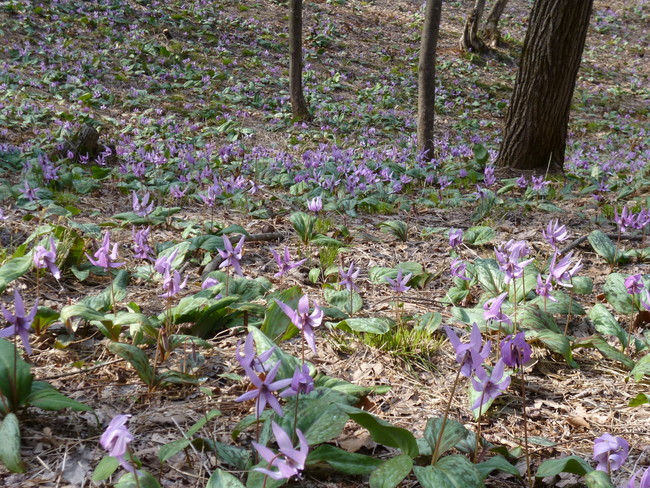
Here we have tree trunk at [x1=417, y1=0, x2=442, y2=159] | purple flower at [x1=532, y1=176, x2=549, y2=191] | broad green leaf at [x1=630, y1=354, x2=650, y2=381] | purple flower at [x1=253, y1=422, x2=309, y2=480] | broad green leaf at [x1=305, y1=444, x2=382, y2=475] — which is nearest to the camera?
purple flower at [x1=253, y1=422, x2=309, y2=480]

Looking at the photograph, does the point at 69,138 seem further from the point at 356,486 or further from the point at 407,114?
the point at 407,114

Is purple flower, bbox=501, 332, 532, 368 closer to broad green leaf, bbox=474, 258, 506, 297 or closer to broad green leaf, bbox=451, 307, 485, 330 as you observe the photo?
broad green leaf, bbox=451, 307, 485, 330

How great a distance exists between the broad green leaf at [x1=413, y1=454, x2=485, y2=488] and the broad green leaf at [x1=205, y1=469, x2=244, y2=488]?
396 mm

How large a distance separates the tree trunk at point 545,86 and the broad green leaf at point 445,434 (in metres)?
4.55

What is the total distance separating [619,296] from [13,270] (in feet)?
8.19

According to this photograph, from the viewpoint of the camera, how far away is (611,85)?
50.2ft

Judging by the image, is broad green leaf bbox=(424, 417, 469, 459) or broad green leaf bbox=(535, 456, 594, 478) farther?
broad green leaf bbox=(424, 417, 469, 459)

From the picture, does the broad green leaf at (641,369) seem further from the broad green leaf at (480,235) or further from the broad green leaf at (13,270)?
the broad green leaf at (13,270)

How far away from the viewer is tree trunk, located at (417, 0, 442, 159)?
6.30 meters

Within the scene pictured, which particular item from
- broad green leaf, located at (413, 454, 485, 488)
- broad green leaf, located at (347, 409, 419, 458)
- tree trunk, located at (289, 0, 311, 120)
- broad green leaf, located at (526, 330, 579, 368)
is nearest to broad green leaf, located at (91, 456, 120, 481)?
broad green leaf, located at (347, 409, 419, 458)

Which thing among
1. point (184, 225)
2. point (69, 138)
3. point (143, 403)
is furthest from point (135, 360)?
point (69, 138)

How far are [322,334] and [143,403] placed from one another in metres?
0.79

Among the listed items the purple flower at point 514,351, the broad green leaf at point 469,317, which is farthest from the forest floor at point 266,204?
the purple flower at point 514,351

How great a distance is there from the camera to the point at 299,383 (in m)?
1.15
